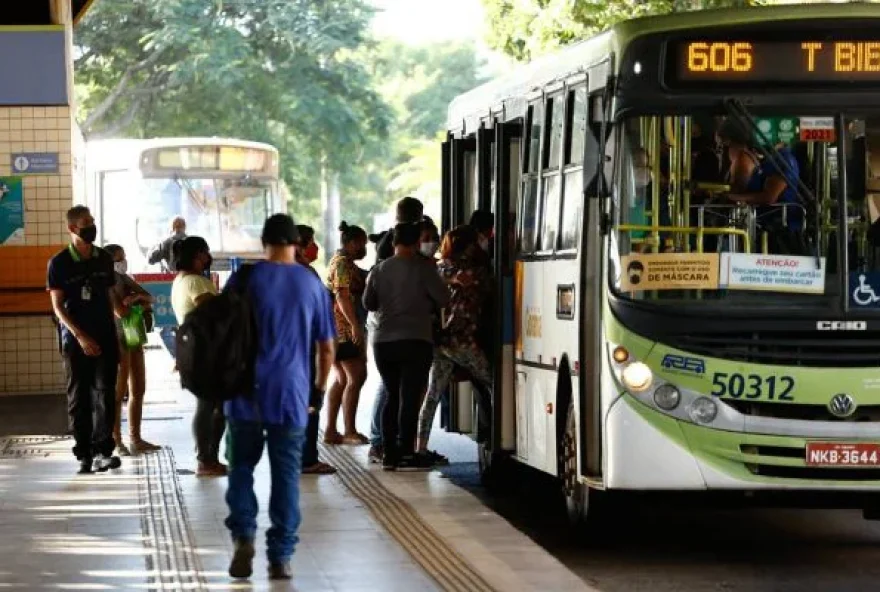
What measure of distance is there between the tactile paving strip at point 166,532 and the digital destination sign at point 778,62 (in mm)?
3570

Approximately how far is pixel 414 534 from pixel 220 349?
92.1 inches

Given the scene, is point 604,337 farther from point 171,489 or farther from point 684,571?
point 171,489

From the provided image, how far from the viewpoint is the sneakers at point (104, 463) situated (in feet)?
54.2

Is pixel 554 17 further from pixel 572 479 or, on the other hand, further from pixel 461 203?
pixel 572 479

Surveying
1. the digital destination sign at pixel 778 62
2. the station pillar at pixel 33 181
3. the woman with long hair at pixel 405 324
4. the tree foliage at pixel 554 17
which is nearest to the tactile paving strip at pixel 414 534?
the woman with long hair at pixel 405 324

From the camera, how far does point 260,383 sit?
1077cm

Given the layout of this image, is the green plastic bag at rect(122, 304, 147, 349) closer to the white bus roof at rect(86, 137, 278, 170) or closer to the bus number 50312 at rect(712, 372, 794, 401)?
the bus number 50312 at rect(712, 372, 794, 401)

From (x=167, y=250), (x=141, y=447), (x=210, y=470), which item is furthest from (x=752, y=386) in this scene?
(x=167, y=250)

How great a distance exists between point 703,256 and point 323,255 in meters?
72.3

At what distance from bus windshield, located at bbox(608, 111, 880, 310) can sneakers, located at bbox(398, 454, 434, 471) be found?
453 cm

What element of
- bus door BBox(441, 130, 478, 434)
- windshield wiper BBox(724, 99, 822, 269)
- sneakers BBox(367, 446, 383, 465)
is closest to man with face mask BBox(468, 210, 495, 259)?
bus door BBox(441, 130, 478, 434)

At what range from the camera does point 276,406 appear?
10766mm

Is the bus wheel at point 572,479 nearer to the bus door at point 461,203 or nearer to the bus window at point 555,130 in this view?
the bus window at point 555,130

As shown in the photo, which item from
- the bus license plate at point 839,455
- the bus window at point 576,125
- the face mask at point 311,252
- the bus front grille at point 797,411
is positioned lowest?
the bus license plate at point 839,455
